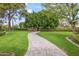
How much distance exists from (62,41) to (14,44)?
0.39m

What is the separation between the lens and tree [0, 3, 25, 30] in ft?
8.99

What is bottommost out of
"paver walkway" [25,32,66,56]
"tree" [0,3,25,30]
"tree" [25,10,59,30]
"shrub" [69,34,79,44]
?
"paver walkway" [25,32,66,56]

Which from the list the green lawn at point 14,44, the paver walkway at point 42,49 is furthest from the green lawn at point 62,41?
the green lawn at point 14,44

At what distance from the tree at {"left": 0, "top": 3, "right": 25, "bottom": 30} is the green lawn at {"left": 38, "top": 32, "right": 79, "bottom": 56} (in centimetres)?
25

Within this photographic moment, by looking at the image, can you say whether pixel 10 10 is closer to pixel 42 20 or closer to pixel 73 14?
pixel 42 20

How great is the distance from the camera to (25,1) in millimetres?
2740

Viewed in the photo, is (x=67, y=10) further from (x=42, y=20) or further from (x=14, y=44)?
(x=14, y=44)

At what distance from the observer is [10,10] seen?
2.75 m

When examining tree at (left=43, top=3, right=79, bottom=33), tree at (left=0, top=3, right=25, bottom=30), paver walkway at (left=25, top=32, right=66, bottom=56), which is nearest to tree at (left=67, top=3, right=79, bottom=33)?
tree at (left=43, top=3, right=79, bottom=33)

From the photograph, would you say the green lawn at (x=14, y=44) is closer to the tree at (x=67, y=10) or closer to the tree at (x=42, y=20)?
the tree at (x=42, y=20)

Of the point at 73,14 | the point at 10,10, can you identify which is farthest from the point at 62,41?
the point at 10,10

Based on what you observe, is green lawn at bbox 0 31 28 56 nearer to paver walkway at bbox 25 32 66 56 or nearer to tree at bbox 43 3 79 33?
paver walkway at bbox 25 32 66 56

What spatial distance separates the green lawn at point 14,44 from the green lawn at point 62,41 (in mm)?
165

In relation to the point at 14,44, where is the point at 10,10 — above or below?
above
